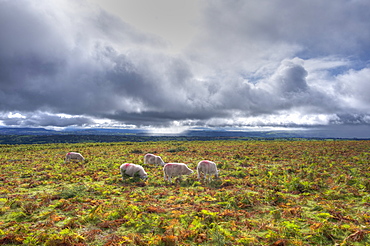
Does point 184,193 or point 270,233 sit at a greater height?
point 270,233

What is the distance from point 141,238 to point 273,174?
1573 centimetres

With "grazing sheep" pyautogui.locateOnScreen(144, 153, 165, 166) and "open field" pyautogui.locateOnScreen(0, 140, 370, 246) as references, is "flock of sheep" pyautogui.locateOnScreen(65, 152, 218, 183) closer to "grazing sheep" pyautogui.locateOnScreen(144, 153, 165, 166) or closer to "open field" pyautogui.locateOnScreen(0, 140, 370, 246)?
"open field" pyautogui.locateOnScreen(0, 140, 370, 246)

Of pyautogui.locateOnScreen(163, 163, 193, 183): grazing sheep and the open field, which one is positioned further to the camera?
pyautogui.locateOnScreen(163, 163, 193, 183): grazing sheep

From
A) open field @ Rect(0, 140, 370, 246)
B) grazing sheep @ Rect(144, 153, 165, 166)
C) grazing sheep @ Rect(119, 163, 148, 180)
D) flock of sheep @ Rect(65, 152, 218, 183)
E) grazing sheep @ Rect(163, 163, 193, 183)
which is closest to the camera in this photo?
open field @ Rect(0, 140, 370, 246)

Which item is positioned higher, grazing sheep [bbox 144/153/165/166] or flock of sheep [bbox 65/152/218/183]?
flock of sheep [bbox 65/152/218/183]

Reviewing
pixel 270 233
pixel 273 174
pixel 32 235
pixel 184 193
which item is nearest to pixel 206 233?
pixel 270 233

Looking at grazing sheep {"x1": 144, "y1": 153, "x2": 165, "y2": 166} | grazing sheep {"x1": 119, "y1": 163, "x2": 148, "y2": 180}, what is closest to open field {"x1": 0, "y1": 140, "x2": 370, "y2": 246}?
grazing sheep {"x1": 119, "y1": 163, "x2": 148, "y2": 180}

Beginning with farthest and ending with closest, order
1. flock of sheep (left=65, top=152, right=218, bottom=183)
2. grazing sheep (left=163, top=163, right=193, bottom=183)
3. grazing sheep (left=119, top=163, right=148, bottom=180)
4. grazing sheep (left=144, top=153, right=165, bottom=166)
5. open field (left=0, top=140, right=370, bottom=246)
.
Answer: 1. grazing sheep (left=144, top=153, right=165, bottom=166)
2. grazing sheep (left=119, top=163, right=148, bottom=180)
3. grazing sheep (left=163, top=163, right=193, bottom=183)
4. flock of sheep (left=65, top=152, right=218, bottom=183)
5. open field (left=0, top=140, right=370, bottom=246)

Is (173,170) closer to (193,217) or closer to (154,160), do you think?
(193,217)

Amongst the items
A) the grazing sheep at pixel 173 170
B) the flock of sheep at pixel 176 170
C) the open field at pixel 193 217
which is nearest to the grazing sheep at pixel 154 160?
the flock of sheep at pixel 176 170

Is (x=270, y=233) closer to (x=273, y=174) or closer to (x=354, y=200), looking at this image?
(x=354, y=200)

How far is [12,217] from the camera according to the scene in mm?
8367

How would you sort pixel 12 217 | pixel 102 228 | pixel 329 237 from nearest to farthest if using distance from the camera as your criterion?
pixel 329 237 < pixel 102 228 < pixel 12 217

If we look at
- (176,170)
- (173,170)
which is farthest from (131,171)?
(176,170)
